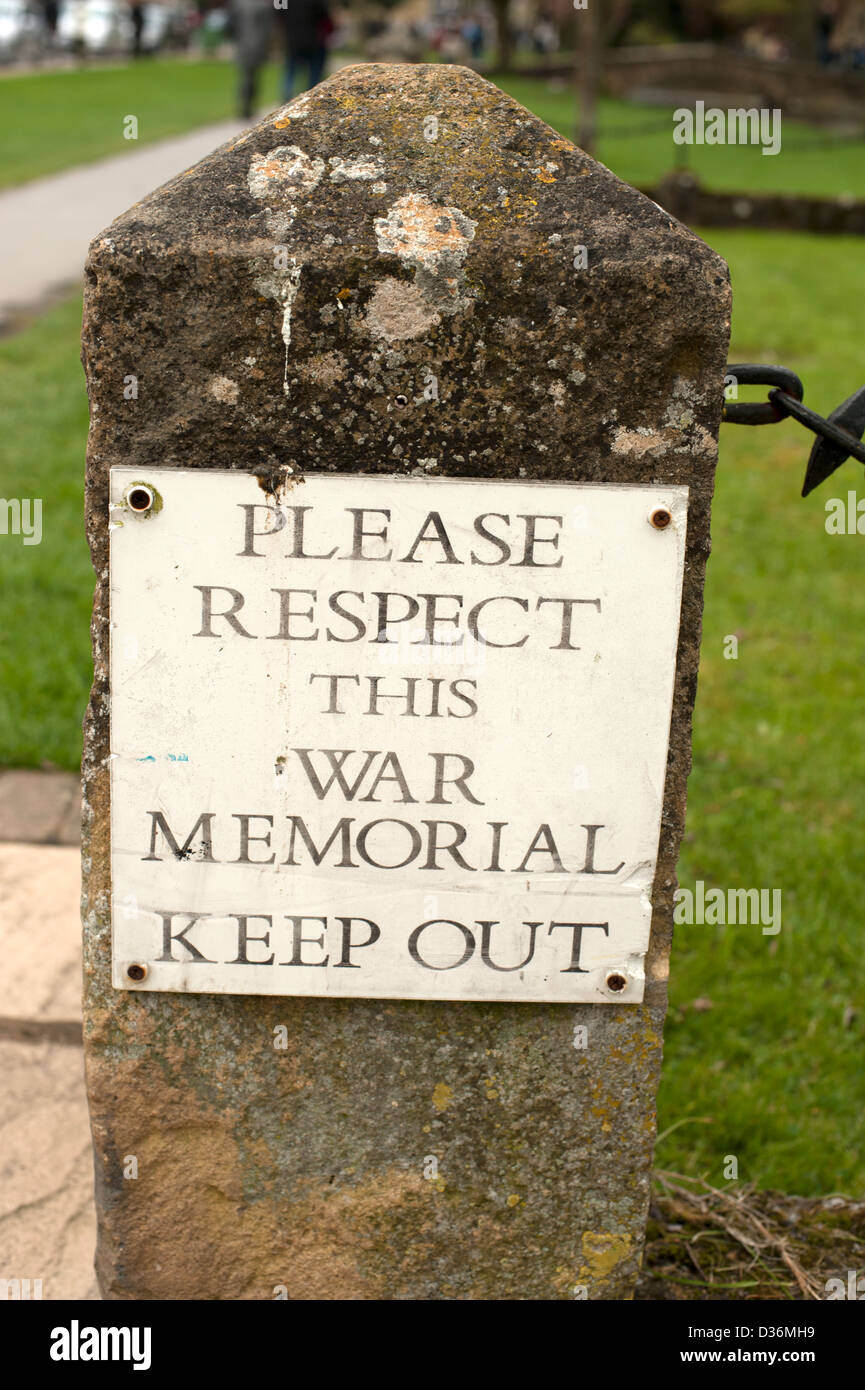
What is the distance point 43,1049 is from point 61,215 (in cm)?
1053

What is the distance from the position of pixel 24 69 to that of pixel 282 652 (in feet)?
137

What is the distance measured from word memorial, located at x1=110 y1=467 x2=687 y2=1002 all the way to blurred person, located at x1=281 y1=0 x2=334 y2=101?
1412 cm

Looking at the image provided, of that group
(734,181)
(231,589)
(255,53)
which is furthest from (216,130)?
(231,589)

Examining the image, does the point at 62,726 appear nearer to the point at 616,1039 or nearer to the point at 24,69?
the point at 616,1039

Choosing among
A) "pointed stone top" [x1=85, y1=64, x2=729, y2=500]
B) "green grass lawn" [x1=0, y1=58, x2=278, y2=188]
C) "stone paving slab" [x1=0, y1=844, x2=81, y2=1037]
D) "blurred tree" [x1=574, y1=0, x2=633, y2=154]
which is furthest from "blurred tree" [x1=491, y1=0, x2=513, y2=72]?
"pointed stone top" [x1=85, y1=64, x2=729, y2=500]

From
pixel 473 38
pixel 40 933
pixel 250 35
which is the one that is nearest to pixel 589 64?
pixel 250 35

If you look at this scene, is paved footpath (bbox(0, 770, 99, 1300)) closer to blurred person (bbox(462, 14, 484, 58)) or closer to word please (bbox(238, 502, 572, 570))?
word please (bbox(238, 502, 572, 570))

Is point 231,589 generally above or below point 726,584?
above

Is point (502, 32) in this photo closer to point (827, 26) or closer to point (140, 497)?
point (827, 26)

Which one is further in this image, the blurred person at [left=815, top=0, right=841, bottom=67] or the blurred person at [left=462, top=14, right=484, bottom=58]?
the blurred person at [left=462, top=14, right=484, bottom=58]

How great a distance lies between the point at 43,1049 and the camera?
2.91 meters

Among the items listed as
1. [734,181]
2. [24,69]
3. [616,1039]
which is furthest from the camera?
[24,69]

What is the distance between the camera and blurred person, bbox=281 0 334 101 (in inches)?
566

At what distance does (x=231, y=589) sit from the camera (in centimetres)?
178
